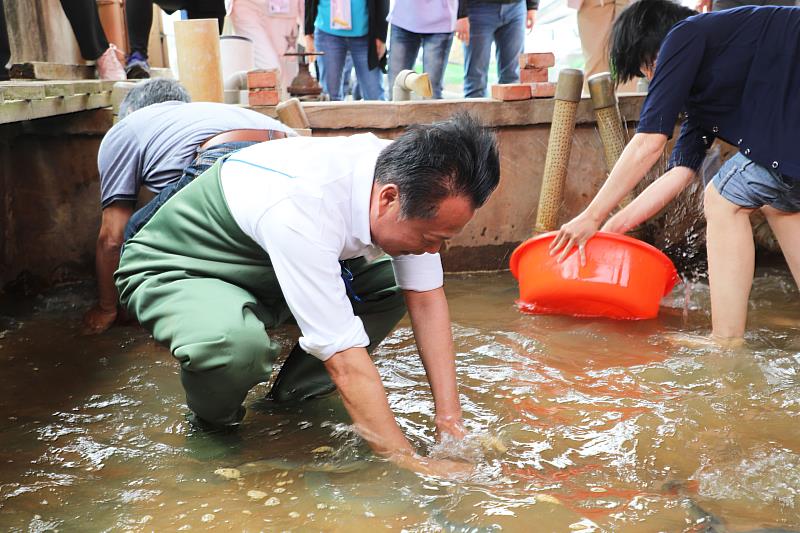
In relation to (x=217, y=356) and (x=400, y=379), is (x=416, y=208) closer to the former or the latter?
(x=217, y=356)

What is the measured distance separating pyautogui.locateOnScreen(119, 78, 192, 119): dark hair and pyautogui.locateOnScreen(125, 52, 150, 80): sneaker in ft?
6.27

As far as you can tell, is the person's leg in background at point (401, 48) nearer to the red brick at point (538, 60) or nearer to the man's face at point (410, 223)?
the red brick at point (538, 60)

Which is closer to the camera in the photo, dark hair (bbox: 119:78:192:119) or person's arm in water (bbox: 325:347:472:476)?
person's arm in water (bbox: 325:347:472:476)

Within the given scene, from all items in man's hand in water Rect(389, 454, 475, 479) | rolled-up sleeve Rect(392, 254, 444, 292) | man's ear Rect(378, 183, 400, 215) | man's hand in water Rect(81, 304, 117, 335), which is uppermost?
man's ear Rect(378, 183, 400, 215)

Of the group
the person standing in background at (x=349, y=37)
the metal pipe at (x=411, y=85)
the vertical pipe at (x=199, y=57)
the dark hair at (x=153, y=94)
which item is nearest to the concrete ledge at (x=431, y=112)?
the metal pipe at (x=411, y=85)

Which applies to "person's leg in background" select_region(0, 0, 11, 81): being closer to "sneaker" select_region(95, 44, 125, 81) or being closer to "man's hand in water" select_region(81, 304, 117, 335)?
"sneaker" select_region(95, 44, 125, 81)

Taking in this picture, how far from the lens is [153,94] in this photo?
434cm

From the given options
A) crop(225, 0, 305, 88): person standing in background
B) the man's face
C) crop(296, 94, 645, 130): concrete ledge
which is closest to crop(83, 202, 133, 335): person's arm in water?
crop(296, 94, 645, 130): concrete ledge

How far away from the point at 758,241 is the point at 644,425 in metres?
3.05

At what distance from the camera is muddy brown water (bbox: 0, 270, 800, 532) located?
238cm

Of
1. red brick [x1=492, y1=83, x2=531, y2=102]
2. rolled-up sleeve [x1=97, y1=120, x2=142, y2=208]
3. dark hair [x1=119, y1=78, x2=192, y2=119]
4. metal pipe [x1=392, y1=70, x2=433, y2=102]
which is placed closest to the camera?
rolled-up sleeve [x1=97, y1=120, x2=142, y2=208]

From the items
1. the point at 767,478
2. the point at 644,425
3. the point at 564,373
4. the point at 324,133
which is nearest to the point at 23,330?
the point at 324,133

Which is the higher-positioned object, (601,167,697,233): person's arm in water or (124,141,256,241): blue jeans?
(124,141,256,241): blue jeans

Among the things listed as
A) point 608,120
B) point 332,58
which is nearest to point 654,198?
point 608,120
